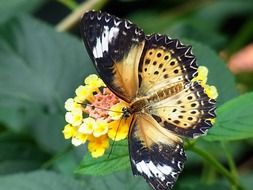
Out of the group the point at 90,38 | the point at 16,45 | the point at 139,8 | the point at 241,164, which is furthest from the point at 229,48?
the point at 90,38

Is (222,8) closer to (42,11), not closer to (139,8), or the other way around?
(139,8)

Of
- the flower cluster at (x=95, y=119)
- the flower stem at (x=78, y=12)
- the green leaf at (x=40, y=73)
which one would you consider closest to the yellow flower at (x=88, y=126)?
the flower cluster at (x=95, y=119)

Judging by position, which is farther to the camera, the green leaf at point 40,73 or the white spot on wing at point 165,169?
the green leaf at point 40,73

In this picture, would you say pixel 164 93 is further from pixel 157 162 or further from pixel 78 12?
pixel 78 12

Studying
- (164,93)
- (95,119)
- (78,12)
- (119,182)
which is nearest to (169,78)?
(164,93)

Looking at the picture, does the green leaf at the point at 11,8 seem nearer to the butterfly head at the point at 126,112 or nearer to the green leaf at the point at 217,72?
the green leaf at the point at 217,72

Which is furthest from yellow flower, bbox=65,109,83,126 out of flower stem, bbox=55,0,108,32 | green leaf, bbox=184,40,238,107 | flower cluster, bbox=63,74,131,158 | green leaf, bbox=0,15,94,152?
flower stem, bbox=55,0,108,32
